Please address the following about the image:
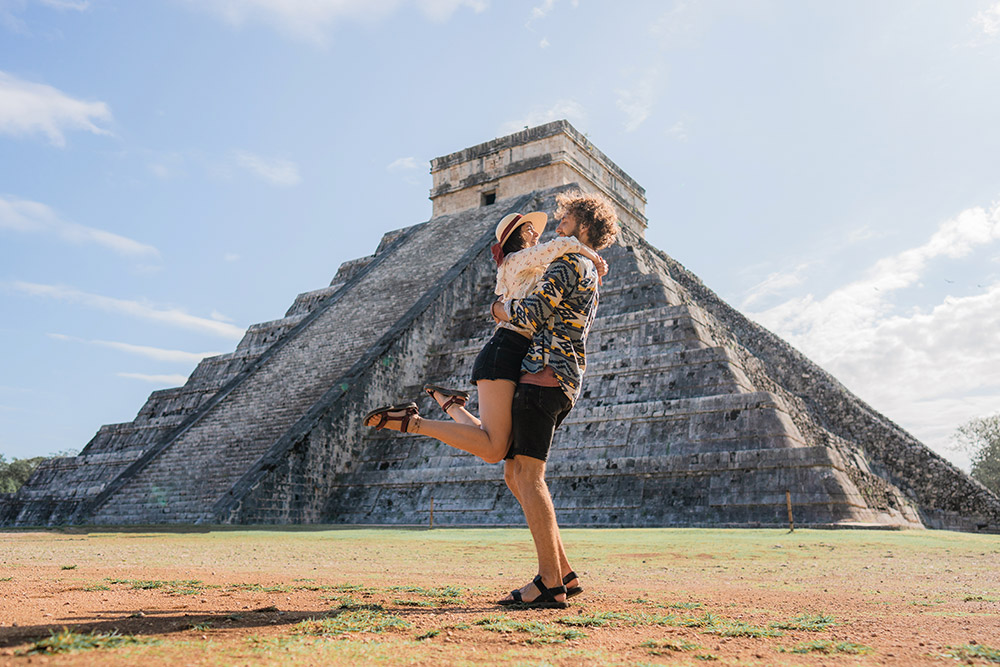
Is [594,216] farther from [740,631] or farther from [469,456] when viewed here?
[469,456]

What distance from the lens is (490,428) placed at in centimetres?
298

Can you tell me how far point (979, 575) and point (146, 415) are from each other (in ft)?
58.6

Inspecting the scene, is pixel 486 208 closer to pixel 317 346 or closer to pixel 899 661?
pixel 317 346

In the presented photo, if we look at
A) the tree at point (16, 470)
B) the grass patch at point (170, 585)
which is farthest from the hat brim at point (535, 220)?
the tree at point (16, 470)

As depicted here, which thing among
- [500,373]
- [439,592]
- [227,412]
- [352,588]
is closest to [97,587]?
[352,588]

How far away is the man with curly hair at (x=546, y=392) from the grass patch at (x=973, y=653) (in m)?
1.29

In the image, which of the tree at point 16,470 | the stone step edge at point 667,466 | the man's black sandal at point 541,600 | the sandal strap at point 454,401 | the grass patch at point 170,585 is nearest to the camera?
the man's black sandal at point 541,600

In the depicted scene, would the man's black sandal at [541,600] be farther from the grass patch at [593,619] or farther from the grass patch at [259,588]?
the grass patch at [259,588]

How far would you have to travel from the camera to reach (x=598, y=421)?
36.0 feet

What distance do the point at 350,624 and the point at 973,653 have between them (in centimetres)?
175

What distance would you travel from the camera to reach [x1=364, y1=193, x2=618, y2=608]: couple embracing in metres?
2.93

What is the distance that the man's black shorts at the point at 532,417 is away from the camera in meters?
2.95

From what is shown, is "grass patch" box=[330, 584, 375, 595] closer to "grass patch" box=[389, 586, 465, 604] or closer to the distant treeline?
"grass patch" box=[389, 586, 465, 604]

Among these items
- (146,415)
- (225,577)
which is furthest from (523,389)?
(146,415)
